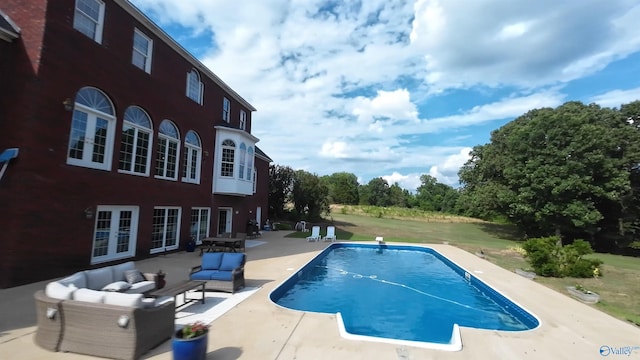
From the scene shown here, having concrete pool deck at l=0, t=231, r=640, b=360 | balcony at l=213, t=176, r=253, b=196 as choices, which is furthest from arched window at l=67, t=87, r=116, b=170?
balcony at l=213, t=176, r=253, b=196

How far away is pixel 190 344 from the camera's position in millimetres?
4184

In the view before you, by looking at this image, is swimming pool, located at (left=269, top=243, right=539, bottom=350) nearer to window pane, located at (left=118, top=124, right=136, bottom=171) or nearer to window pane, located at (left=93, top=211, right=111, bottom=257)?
window pane, located at (left=93, top=211, right=111, bottom=257)

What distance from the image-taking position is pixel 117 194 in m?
11.1

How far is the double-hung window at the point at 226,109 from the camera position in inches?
751

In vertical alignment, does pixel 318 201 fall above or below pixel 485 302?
above

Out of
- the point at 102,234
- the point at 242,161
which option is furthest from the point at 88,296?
the point at 242,161

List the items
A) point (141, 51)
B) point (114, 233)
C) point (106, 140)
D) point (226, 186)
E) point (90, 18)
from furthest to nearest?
A: point (226, 186)
point (141, 51)
point (114, 233)
point (106, 140)
point (90, 18)

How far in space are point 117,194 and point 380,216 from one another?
42.1 meters

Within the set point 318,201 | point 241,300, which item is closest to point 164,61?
point 241,300

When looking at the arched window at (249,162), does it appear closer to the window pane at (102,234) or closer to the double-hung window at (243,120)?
the double-hung window at (243,120)

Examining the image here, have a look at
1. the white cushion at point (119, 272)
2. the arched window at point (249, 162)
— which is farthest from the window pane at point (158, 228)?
the arched window at point (249, 162)

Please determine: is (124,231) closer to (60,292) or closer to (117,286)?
(117,286)

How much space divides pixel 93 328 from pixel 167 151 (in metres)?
10.7

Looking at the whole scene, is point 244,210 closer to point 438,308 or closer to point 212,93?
point 212,93
